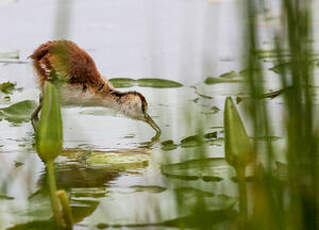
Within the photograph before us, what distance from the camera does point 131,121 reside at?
514cm

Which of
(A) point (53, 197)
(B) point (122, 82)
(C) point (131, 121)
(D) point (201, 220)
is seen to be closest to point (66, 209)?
(A) point (53, 197)

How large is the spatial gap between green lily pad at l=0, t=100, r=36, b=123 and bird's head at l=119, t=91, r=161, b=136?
0.59 metres

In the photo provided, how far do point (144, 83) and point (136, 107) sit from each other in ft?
2.30

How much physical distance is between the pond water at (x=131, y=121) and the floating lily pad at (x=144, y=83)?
51mm

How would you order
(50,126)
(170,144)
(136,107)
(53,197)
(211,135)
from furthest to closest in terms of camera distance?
(136,107)
(211,135)
(170,144)
(53,197)
(50,126)

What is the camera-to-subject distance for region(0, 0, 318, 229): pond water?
2646mm

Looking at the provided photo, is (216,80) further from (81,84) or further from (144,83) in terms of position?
(81,84)

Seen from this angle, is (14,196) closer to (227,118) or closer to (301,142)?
(227,118)

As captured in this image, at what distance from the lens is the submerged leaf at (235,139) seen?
233 centimetres

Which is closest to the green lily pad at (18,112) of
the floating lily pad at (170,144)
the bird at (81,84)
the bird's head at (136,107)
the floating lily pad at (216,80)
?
the bird at (81,84)

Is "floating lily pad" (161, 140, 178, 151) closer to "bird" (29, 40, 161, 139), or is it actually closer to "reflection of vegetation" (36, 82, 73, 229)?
"bird" (29, 40, 161, 139)

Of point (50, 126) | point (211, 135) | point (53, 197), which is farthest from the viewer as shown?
point (211, 135)

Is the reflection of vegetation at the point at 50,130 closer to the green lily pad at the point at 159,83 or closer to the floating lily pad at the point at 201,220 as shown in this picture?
the floating lily pad at the point at 201,220

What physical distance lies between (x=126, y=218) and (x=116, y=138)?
1571mm
